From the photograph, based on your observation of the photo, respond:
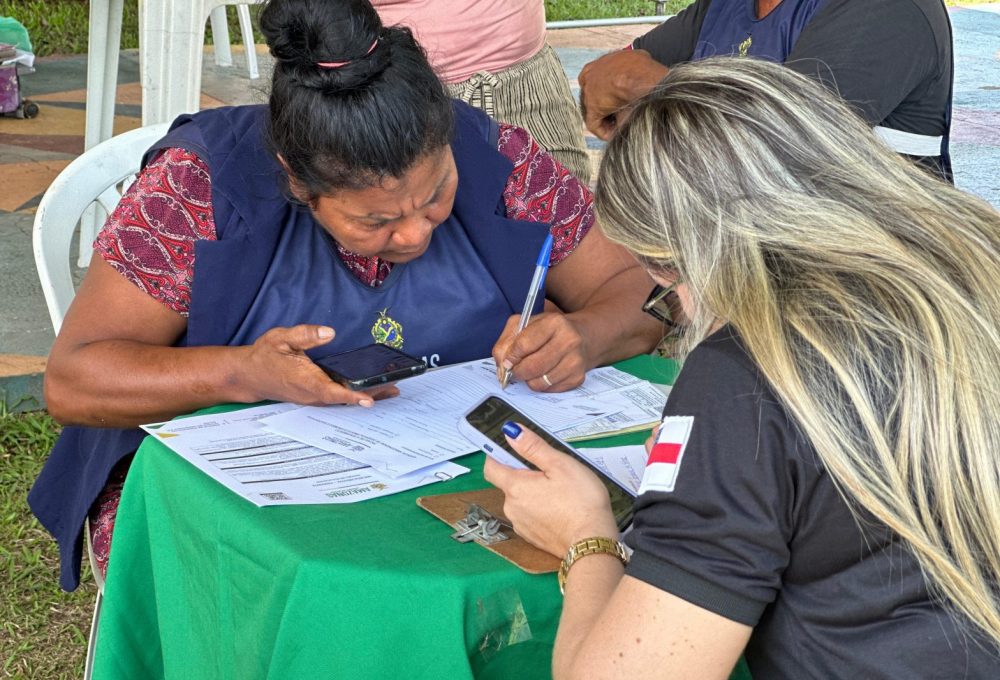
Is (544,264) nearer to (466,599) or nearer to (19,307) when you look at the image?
(466,599)

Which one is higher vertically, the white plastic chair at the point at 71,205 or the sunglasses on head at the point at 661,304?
the sunglasses on head at the point at 661,304

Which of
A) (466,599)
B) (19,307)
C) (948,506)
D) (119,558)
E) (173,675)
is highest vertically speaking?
(948,506)

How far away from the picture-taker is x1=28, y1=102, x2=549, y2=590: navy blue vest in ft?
6.36

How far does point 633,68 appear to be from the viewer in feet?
9.62

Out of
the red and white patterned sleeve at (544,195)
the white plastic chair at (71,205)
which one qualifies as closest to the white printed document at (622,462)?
the red and white patterned sleeve at (544,195)

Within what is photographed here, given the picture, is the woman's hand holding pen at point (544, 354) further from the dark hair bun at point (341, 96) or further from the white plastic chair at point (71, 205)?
the white plastic chair at point (71, 205)

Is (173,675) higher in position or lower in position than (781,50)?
lower

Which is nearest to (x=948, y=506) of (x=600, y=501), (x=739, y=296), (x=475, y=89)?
(x=739, y=296)

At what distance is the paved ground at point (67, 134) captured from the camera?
3.98 metres

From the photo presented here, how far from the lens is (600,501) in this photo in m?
1.42

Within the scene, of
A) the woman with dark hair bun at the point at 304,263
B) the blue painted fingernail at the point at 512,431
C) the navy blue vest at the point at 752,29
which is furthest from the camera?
the navy blue vest at the point at 752,29

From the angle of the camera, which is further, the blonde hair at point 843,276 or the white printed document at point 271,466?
the white printed document at point 271,466

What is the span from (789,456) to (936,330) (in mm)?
197

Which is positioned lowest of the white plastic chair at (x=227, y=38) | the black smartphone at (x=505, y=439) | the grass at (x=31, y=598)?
the grass at (x=31, y=598)
